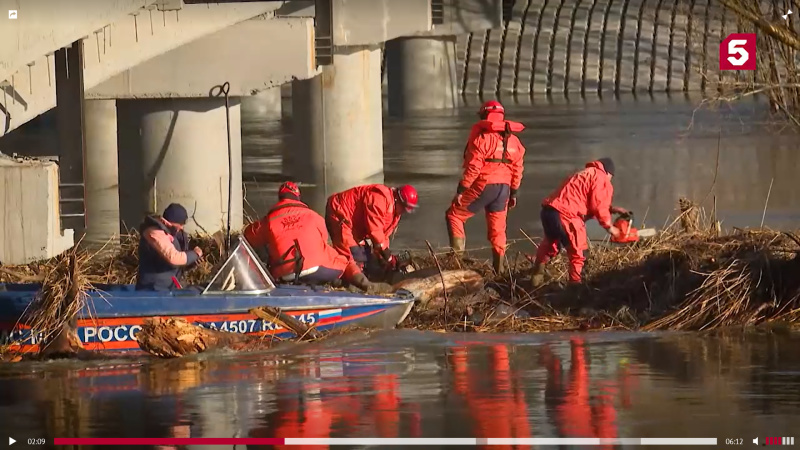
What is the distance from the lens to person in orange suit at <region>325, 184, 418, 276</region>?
16.2m

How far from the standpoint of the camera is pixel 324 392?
12.4 metres

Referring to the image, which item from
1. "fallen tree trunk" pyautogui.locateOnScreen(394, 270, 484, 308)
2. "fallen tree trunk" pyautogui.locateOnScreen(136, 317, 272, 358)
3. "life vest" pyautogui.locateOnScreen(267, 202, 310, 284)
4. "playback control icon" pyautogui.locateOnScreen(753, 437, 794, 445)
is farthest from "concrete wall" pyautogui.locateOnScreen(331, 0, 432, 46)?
"playback control icon" pyautogui.locateOnScreen(753, 437, 794, 445)

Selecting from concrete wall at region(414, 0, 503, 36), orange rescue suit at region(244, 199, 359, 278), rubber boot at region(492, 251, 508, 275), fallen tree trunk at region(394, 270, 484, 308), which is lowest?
fallen tree trunk at region(394, 270, 484, 308)

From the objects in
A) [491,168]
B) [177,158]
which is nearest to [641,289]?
[491,168]

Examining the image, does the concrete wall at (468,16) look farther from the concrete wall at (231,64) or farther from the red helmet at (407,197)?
the red helmet at (407,197)

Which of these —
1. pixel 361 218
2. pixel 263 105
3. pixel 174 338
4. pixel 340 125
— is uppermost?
pixel 263 105

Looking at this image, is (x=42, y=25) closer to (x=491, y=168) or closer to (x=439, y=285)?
(x=439, y=285)

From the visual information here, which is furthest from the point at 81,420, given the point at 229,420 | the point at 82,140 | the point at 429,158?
the point at 429,158

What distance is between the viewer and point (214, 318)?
14148mm

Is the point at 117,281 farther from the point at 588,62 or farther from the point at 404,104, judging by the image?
the point at 588,62

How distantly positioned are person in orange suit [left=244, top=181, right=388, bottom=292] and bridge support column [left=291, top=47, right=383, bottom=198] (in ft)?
A: 46.3

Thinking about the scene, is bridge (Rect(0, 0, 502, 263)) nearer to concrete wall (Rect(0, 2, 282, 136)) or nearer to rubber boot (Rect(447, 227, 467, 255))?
concrete wall (Rect(0, 2, 282, 136))

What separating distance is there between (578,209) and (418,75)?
33327mm

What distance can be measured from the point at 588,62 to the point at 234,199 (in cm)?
3424
